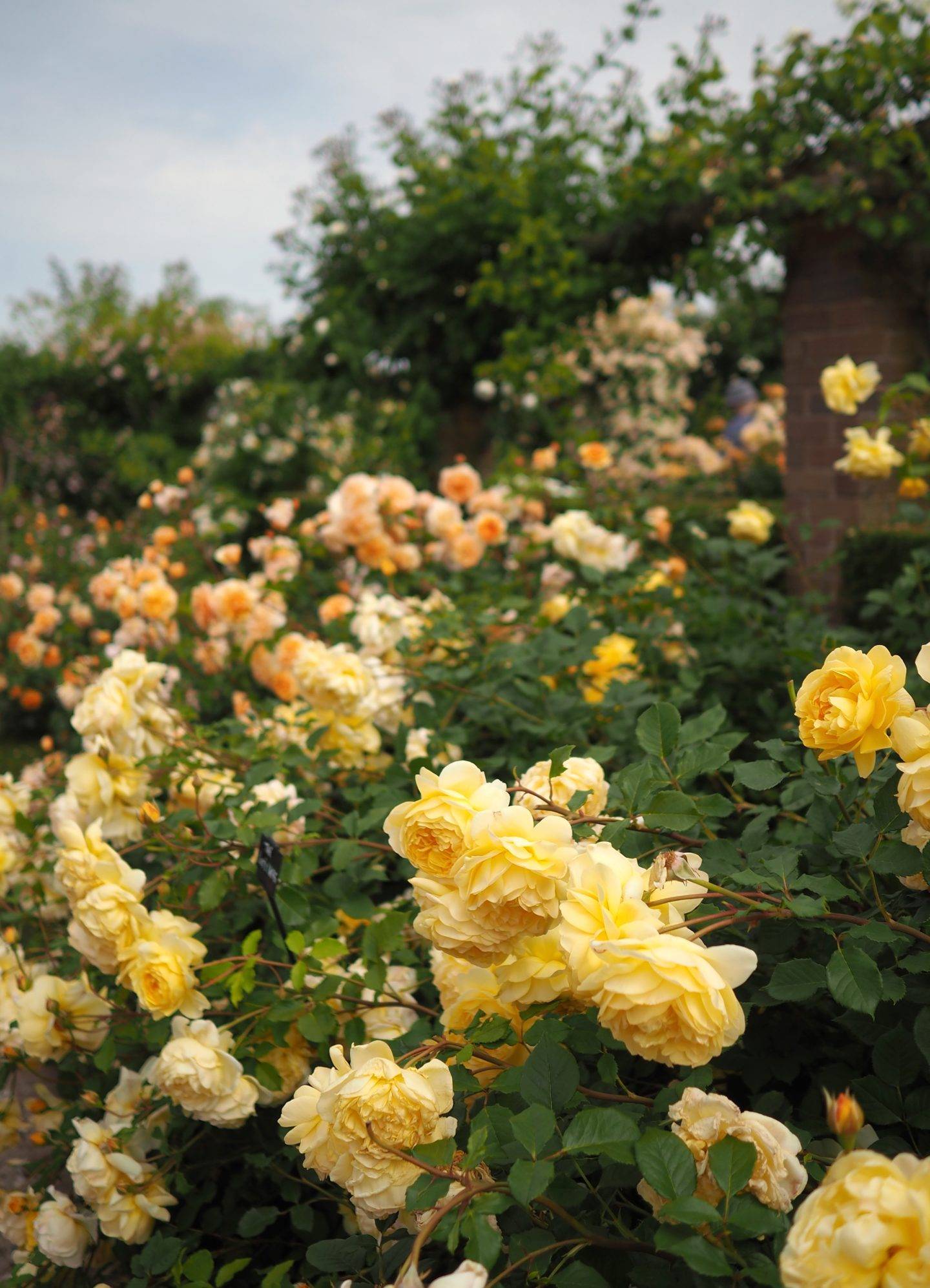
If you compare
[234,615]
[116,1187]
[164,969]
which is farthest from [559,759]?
[234,615]

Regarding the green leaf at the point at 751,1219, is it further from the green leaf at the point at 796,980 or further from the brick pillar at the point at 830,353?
the brick pillar at the point at 830,353

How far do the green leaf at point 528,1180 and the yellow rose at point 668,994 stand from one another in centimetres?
10

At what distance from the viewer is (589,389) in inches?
234

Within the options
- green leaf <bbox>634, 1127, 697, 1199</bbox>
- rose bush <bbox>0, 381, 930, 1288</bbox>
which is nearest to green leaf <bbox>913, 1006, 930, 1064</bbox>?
rose bush <bbox>0, 381, 930, 1288</bbox>

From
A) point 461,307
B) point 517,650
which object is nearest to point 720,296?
point 461,307

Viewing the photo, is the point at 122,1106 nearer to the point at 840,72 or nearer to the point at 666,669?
the point at 666,669

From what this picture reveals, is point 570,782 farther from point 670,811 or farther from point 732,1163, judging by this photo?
point 732,1163

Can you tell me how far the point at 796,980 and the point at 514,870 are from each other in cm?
28

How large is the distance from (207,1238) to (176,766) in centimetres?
70

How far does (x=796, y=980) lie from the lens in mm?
813

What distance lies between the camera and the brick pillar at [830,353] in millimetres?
3555

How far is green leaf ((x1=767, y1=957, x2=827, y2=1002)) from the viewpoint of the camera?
796 mm

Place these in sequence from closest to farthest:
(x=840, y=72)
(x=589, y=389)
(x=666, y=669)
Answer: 1. (x=666, y=669)
2. (x=840, y=72)
3. (x=589, y=389)

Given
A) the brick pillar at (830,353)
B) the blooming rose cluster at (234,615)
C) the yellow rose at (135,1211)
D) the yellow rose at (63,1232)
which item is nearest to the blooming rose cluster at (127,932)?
the yellow rose at (135,1211)
